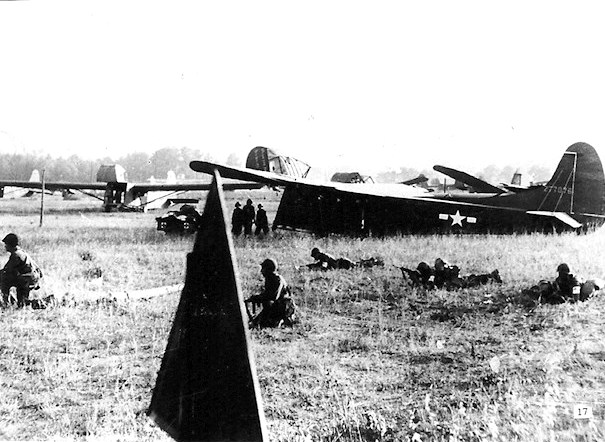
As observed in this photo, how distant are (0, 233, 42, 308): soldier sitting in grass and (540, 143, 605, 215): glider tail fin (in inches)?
228

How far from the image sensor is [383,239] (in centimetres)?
693

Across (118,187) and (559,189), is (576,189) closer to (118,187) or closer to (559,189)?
(559,189)

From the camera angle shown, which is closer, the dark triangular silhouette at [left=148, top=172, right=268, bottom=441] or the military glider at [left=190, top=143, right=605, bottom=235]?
the dark triangular silhouette at [left=148, top=172, right=268, bottom=441]

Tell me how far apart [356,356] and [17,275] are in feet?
10.3

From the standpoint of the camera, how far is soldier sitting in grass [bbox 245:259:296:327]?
393cm

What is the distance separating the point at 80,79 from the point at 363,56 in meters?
2.56

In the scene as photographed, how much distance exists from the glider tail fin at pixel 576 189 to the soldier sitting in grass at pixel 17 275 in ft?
19.0

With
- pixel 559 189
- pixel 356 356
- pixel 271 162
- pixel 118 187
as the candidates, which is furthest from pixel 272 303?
pixel 118 187

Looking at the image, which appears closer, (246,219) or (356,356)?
(356,356)

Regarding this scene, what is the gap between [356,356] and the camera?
3434 mm

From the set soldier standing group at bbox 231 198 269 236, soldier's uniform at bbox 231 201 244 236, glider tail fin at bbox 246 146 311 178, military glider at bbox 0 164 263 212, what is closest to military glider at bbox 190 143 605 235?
glider tail fin at bbox 246 146 311 178

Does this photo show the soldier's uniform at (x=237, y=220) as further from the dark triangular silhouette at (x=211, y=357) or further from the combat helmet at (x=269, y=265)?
the dark triangular silhouette at (x=211, y=357)

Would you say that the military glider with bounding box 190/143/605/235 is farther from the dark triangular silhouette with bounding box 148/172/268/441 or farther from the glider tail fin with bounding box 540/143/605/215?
the dark triangular silhouette with bounding box 148/172/268/441

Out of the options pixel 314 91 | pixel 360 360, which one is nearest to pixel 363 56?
pixel 314 91
